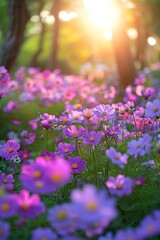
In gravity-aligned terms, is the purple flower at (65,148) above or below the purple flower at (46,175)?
below

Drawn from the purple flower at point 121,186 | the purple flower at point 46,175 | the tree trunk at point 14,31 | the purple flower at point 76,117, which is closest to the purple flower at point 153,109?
the purple flower at point 76,117

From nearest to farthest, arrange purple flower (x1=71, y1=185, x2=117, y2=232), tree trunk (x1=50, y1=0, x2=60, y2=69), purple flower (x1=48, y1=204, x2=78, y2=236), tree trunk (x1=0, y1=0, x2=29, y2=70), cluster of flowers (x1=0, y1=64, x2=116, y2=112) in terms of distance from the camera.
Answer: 1. purple flower (x1=71, y1=185, x2=117, y2=232)
2. purple flower (x1=48, y1=204, x2=78, y2=236)
3. cluster of flowers (x1=0, y1=64, x2=116, y2=112)
4. tree trunk (x1=0, y1=0, x2=29, y2=70)
5. tree trunk (x1=50, y1=0, x2=60, y2=69)

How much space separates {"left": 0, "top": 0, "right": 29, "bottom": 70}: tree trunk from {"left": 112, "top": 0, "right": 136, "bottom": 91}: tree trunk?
1.59 m

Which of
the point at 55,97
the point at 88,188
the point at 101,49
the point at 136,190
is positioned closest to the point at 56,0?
the point at 55,97

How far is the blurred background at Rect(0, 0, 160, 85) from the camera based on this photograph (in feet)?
26.0

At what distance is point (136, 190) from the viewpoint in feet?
8.30

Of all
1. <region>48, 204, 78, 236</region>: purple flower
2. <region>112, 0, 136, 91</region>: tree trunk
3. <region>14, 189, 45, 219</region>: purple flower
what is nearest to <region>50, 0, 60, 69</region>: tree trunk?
<region>112, 0, 136, 91</region>: tree trunk

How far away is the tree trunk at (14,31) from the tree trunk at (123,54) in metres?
1.59

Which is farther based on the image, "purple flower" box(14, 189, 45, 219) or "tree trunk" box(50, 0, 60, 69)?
"tree trunk" box(50, 0, 60, 69)

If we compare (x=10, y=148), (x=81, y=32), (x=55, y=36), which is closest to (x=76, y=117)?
(x=10, y=148)

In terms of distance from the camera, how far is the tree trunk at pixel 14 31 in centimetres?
784

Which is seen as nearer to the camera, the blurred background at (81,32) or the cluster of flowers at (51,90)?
the cluster of flowers at (51,90)

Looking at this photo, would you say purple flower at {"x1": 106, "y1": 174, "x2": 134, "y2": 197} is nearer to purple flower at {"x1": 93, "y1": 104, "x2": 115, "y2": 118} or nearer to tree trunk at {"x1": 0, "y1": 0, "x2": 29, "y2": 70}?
purple flower at {"x1": 93, "y1": 104, "x2": 115, "y2": 118}

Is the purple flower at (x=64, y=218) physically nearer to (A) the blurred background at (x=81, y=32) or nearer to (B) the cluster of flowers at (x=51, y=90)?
(B) the cluster of flowers at (x=51, y=90)
